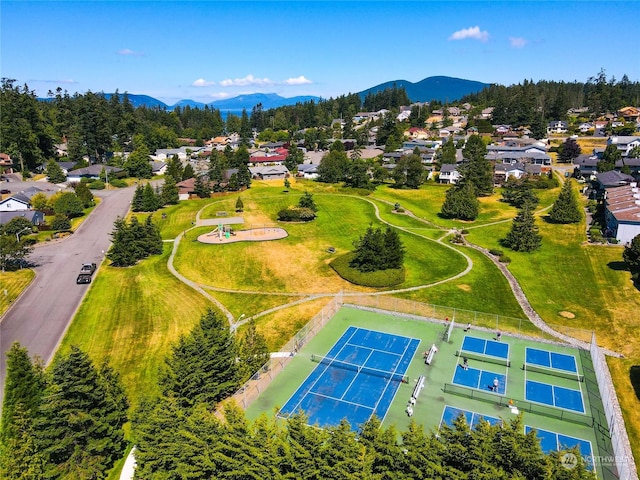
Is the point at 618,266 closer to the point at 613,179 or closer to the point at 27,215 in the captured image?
the point at 613,179

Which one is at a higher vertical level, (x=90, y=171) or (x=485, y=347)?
(x=90, y=171)

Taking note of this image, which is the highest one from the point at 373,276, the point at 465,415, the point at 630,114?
the point at 630,114

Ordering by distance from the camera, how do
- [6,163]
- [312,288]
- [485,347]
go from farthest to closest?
[6,163] → [312,288] → [485,347]

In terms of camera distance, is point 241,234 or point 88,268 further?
point 241,234

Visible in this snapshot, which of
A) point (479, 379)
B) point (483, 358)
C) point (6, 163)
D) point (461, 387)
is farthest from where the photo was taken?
point (6, 163)

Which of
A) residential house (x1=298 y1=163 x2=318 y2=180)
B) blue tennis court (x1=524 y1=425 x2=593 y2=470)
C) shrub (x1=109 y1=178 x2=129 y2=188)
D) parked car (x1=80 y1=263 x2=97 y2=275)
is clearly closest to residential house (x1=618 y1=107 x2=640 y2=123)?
residential house (x1=298 y1=163 x2=318 y2=180)

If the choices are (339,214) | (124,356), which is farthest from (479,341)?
(339,214)

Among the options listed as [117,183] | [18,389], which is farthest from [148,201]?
[18,389]
